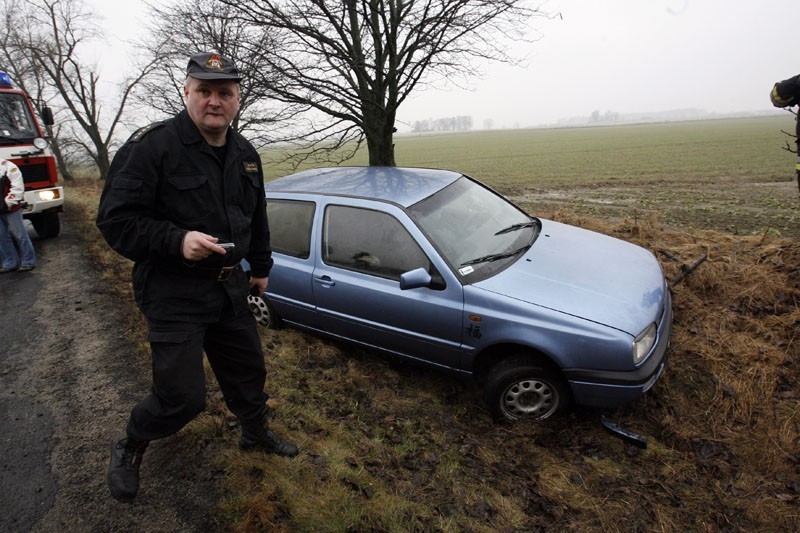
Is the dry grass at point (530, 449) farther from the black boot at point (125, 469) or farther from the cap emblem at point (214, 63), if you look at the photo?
the cap emblem at point (214, 63)

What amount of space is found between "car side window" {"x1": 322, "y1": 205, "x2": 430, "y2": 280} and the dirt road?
1726 millimetres

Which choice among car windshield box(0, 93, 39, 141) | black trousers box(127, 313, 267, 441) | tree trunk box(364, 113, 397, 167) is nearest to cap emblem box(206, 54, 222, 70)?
black trousers box(127, 313, 267, 441)

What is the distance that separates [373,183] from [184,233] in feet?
7.71

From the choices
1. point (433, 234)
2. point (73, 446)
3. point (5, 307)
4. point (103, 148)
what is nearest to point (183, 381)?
point (73, 446)

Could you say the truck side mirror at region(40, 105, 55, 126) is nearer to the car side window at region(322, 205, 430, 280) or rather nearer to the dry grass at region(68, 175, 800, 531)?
the dry grass at region(68, 175, 800, 531)

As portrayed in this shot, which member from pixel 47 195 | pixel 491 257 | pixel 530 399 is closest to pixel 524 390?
pixel 530 399

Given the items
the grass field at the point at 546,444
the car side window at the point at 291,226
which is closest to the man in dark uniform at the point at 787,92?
the grass field at the point at 546,444

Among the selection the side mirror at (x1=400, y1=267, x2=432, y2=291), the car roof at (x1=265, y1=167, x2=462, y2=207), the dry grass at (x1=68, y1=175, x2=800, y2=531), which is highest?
the car roof at (x1=265, y1=167, x2=462, y2=207)

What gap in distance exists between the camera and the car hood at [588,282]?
2877 mm

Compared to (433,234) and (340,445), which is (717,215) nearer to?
(433,234)

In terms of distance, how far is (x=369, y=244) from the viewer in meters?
3.61

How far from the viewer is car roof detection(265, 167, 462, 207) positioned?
374 cm

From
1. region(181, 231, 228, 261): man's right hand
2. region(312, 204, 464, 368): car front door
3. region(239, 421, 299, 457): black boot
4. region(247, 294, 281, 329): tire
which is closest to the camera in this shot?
region(181, 231, 228, 261): man's right hand

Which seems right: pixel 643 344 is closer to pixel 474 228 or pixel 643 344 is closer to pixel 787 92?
pixel 474 228
